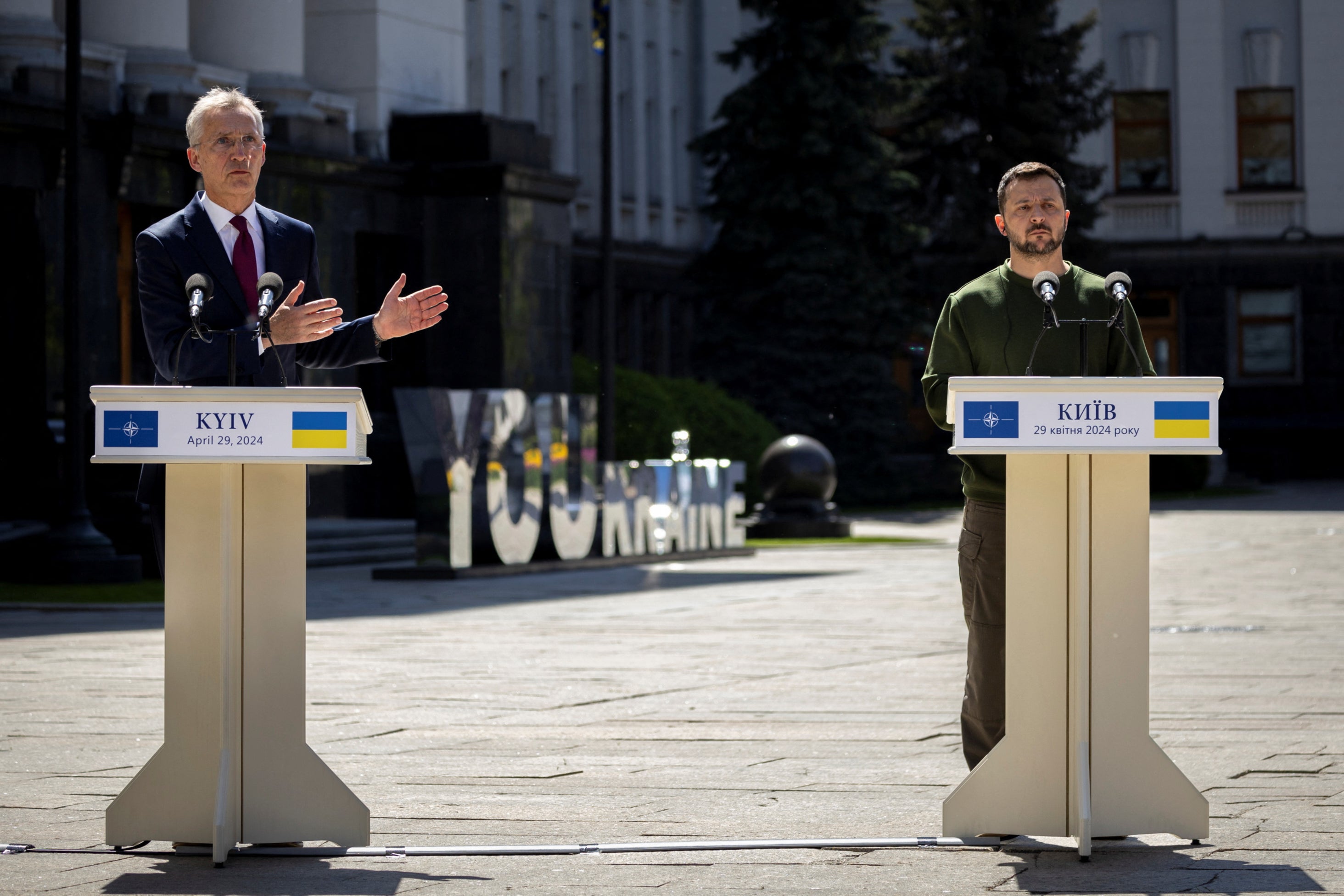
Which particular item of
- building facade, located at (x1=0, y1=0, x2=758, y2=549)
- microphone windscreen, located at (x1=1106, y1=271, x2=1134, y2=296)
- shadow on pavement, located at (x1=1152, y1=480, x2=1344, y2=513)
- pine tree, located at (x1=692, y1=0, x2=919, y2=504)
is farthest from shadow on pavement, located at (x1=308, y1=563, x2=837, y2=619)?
pine tree, located at (x1=692, y1=0, x2=919, y2=504)

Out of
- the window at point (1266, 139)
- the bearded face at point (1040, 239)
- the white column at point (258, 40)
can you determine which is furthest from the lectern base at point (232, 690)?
the window at point (1266, 139)

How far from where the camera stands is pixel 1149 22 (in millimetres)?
47969

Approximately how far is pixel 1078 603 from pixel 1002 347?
0.84 meters

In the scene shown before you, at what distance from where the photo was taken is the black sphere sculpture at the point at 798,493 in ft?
88.7

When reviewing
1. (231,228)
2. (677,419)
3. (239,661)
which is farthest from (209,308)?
(677,419)

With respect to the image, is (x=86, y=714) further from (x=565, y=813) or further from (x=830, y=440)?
(x=830, y=440)

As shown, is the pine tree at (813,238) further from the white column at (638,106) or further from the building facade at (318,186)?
the building facade at (318,186)

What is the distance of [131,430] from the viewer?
213 inches

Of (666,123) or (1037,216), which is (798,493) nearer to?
(666,123)

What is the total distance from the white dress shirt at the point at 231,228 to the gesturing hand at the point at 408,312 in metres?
0.42

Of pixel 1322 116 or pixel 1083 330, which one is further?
pixel 1322 116

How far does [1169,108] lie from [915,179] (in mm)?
12884

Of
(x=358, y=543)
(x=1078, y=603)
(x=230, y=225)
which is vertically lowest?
(x=358, y=543)

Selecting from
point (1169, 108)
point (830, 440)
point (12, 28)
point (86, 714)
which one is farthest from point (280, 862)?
point (1169, 108)
